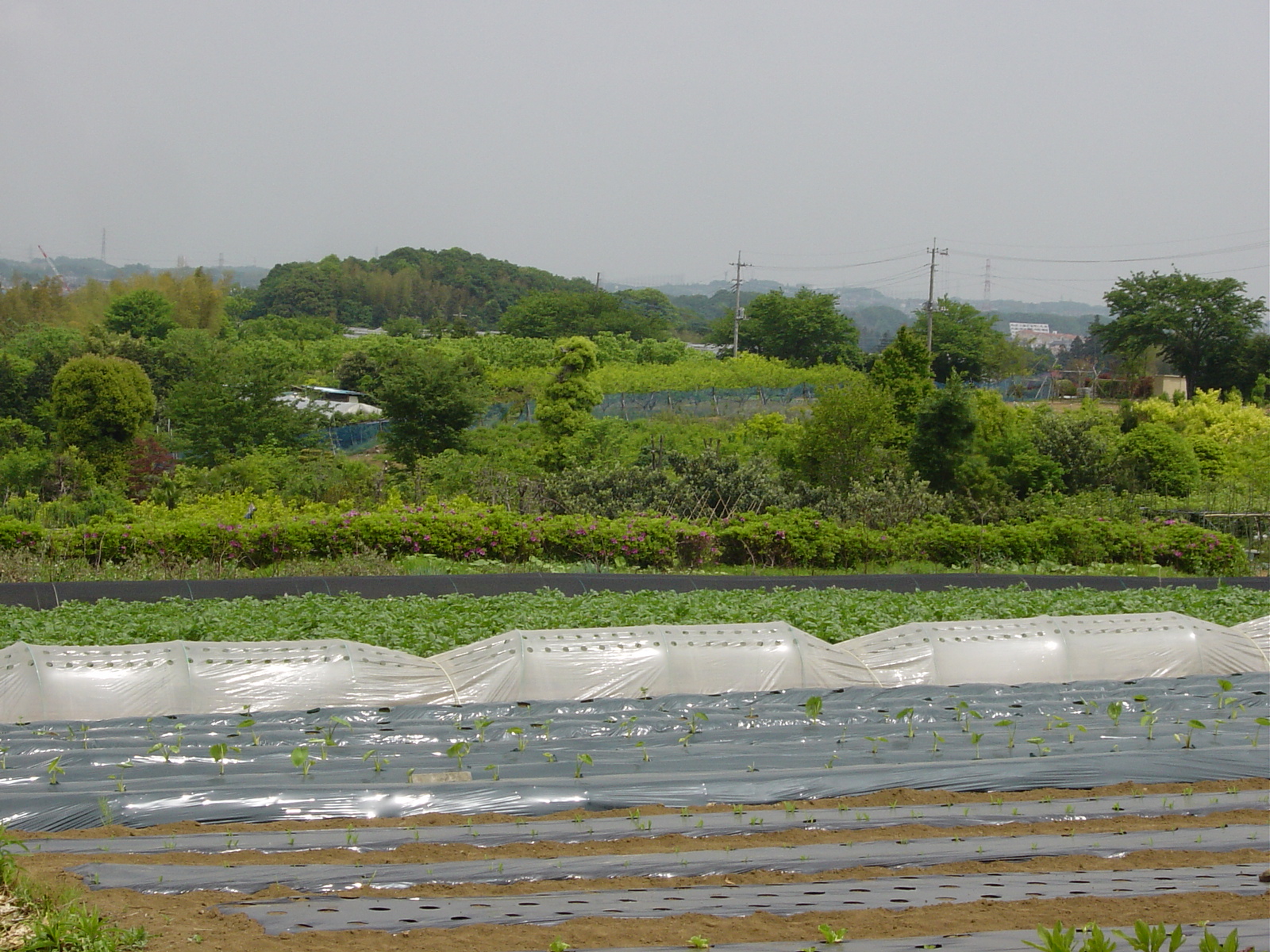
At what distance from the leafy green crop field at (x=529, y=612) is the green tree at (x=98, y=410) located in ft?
37.1

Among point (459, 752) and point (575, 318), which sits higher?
point (575, 318)

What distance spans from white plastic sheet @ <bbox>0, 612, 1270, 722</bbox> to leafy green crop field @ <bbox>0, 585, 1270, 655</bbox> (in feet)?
2.24

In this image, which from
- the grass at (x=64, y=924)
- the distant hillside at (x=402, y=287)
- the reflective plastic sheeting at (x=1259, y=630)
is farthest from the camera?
the distant hillside at (x=402, y=287)

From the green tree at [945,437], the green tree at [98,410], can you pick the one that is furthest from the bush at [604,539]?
the green tree at [98,410]

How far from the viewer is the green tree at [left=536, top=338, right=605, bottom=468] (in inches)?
817

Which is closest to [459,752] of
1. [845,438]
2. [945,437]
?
[845,438]

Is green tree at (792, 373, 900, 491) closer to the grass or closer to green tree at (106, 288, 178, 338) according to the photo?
the grass

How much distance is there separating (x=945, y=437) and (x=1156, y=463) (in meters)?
4.09

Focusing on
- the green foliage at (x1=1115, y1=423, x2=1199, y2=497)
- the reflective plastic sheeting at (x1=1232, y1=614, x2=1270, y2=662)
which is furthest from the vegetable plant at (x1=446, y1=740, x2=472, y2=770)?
the green foliage at (x1=1115, y1=423, x2=1199, y2=497)

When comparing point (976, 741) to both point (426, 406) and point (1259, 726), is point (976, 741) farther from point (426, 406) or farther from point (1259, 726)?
point (426, 406)

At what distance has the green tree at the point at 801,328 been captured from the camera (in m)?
50.9

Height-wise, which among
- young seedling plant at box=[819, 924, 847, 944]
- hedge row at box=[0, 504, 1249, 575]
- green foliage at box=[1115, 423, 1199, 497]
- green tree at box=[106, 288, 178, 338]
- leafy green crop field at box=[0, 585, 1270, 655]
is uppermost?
green tree at box=[106, 288, 178, 338]

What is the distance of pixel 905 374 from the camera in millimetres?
21297

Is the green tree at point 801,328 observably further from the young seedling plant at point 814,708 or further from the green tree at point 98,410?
the young seedling plant at point 814,708
